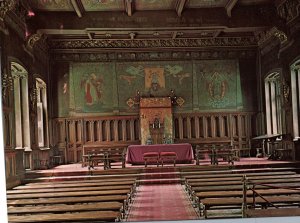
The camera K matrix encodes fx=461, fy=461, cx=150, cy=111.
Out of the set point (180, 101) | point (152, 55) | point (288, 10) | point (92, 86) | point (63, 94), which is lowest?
point (180, 101)

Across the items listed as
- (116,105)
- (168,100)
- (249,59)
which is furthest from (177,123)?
(249,59)

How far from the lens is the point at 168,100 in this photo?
773 centimetres

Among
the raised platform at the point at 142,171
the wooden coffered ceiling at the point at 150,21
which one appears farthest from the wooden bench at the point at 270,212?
the wooden coffered ceiling at the point at 150,21

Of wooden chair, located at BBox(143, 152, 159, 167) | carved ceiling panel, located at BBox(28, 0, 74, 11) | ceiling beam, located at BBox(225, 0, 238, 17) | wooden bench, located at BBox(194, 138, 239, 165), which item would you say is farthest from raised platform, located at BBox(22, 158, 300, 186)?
carved ceiling panel, located at BBox(28, 0, 74, 11)

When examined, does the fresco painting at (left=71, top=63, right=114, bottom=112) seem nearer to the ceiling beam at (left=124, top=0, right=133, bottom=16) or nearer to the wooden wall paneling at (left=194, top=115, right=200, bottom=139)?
the ceiling beam at (left=124, top=0, right=133, bottom=16)

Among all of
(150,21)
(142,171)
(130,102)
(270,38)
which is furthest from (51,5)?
(270,38)

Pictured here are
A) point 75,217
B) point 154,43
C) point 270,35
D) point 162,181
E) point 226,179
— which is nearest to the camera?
point 75,217

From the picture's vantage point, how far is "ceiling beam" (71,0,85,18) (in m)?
7.32

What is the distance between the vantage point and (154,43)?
777cm

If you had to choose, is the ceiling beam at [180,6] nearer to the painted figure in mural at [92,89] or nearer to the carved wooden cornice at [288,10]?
the carved wooden cornice at [288,10]

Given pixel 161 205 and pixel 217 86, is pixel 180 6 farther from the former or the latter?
pixel 161 205

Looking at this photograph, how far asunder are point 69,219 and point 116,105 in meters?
2.61

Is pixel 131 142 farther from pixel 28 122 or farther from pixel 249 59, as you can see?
pixel 249 59

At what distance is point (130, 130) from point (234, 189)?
2.06m
